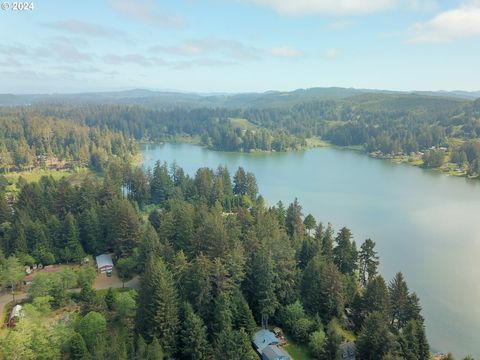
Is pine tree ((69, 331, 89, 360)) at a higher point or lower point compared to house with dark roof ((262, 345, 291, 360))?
higher

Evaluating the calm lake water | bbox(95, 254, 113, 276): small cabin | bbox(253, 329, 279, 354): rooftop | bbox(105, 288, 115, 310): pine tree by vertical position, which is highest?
bbox(105, 288, 115, 310): pine tree

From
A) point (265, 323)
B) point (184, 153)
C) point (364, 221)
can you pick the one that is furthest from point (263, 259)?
point (184, 153)

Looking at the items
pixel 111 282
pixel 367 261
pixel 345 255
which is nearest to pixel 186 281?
pixel 111 282

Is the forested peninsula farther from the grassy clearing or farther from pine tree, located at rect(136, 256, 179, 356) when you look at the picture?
the grassy clearing

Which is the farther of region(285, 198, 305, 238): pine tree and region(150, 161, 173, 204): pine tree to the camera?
region(150, 161, 173, 204): pine tree

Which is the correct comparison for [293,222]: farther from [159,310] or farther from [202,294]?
[159,310]

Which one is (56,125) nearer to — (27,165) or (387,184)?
(27,165)

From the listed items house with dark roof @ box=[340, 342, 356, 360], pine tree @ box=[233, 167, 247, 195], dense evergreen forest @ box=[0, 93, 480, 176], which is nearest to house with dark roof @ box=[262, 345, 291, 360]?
house with dark roof @ box=[340, 342, 356, 360]

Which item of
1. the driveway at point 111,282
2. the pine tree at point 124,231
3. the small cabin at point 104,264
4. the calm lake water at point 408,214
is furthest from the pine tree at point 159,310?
the calm lake water at point 408,214
